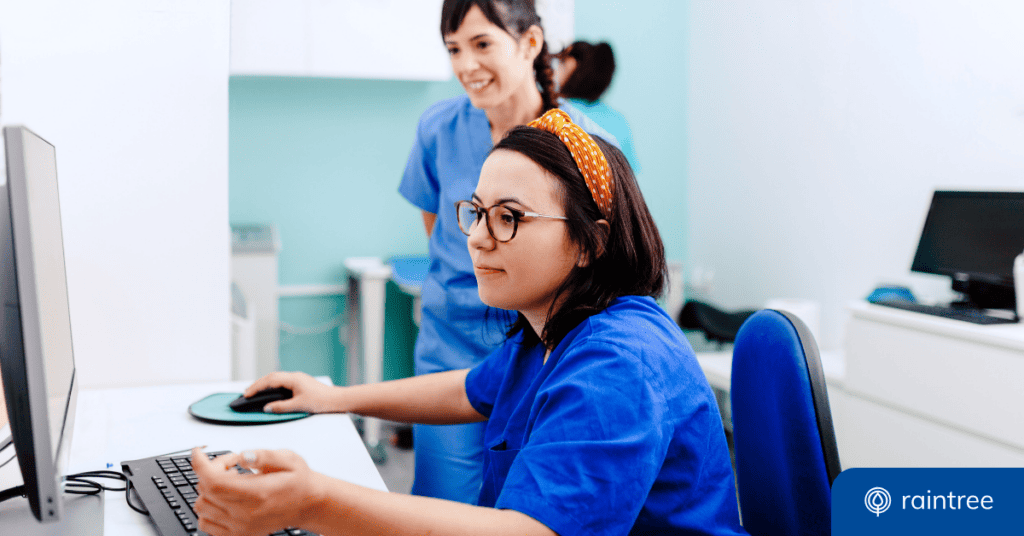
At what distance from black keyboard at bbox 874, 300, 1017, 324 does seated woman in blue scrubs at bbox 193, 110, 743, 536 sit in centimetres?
133

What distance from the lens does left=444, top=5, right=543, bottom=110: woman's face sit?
1511mm

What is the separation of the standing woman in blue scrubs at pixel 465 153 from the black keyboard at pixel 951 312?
1044 mm

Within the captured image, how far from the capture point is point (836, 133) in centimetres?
291

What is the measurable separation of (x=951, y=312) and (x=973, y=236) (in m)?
0.32

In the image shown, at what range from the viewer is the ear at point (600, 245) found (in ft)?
2.79

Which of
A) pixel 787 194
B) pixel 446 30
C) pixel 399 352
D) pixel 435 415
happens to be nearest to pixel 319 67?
pixel 399 352

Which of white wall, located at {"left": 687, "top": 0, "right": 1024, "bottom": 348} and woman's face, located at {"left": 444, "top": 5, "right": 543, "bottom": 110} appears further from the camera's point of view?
white wall, located at {"left": 687, "top": 0, "right": 1024, "bottom": 348}

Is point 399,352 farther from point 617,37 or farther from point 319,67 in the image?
point 617,37

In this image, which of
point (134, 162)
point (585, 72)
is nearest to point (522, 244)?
point (134, 162)

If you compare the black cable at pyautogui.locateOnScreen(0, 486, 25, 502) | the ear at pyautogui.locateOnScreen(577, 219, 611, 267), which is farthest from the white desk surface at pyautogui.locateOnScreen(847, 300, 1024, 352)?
the black cable at pyautogui.locateOnScreen(0, 486, 25, 502)

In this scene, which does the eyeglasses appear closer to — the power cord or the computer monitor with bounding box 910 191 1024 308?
the power cord

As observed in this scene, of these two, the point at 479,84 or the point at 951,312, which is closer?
the point at 479,84

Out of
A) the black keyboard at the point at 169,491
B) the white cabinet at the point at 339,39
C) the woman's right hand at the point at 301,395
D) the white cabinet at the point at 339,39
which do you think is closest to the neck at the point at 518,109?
the woman's right hand at the point at 301,395

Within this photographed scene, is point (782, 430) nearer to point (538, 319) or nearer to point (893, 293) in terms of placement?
point (538, 319)
